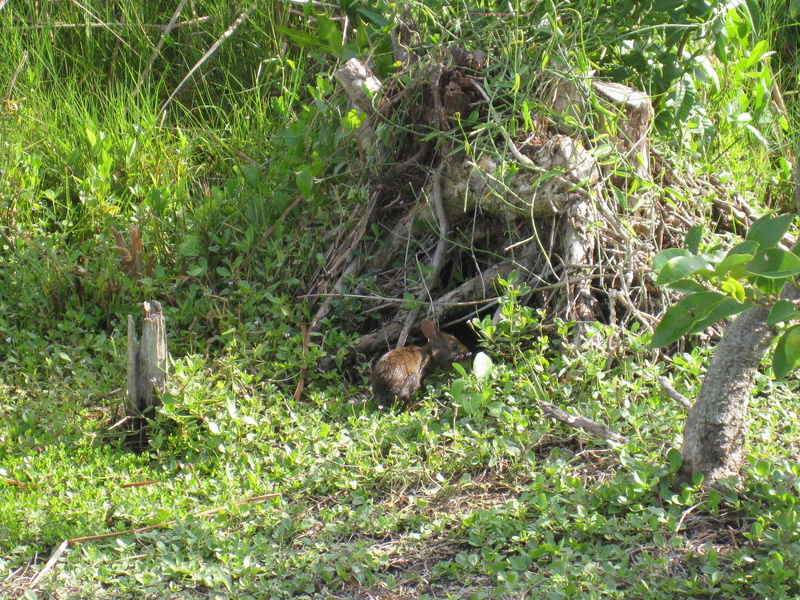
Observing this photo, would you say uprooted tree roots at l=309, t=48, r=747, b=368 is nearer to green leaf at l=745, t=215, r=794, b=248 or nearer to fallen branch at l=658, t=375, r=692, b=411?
fallen branch at l=658, t=375, r=692, b=411

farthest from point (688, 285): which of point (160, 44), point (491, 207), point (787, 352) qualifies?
point (160, 44)

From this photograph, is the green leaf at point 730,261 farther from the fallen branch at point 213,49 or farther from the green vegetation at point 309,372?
the fallen branch at point 213,49

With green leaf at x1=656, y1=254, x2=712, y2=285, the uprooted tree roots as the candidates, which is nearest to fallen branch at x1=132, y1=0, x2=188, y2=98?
the uprooted tree roots

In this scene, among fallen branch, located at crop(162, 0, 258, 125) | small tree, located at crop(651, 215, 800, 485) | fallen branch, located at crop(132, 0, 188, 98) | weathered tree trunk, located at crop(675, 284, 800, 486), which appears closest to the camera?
small tree, located at crop(651, 215, 800, 485)

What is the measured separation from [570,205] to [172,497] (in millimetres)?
2318

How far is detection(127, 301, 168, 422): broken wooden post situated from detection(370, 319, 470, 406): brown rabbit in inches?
39.3

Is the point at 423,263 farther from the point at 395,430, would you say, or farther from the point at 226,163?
the point at 226,163

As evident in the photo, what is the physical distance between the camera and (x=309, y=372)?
4.23 m

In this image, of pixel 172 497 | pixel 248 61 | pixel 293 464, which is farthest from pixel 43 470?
pixel 248 61

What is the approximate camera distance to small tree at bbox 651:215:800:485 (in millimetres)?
1941

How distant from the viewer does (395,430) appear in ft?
A: 11.9

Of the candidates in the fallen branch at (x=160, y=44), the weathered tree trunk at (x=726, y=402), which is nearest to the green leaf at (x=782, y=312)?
the weathered tree trunk at (x=726, y=402)

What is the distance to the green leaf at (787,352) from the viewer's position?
215cm

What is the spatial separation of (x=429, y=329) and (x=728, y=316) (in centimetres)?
208
